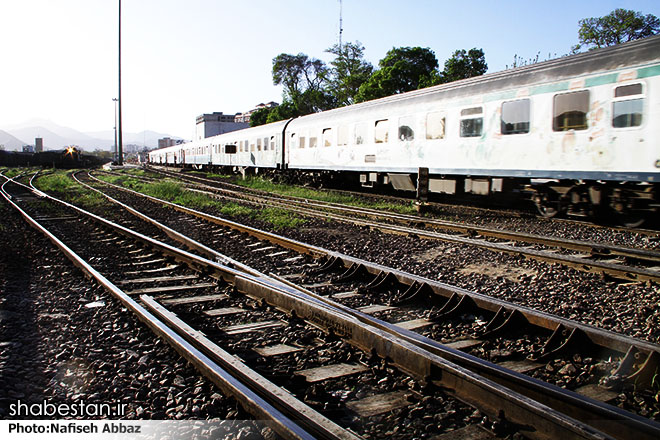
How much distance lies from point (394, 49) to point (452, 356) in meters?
50.5

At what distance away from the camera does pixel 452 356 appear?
3131 millimetres

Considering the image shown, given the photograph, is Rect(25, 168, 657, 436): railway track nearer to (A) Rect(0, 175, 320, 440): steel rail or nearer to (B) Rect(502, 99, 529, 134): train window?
(A) Rect(0, 175, 320, 440): steel rail

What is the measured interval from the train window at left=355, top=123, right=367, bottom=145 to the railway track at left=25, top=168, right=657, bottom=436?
34.9 feet

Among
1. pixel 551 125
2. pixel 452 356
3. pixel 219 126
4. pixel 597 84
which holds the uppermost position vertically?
pixel 219 126

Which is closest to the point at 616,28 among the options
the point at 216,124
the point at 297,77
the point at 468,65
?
the point at 468,65

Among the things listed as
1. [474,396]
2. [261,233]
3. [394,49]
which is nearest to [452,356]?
[474,396]

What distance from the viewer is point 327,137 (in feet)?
59.5

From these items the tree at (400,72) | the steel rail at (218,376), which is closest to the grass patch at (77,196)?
the steel rail at (218,376)

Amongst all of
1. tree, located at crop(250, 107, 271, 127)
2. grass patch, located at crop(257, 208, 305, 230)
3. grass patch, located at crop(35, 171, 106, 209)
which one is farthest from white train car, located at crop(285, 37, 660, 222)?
tree, located at crop(250, 107, 271, 127)

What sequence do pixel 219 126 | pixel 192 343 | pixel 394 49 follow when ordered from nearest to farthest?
1. pixel 192 343
2. pixel 394 49
3. pixel 219 126

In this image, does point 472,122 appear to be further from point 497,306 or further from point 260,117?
point 260,117

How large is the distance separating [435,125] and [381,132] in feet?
8.03

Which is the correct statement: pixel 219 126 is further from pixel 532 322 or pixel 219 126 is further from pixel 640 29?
pixel 532 322

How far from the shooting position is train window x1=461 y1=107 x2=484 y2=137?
1148cm
